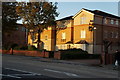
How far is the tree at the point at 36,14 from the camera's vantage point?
37250 mm

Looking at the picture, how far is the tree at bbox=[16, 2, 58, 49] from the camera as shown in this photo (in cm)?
3725

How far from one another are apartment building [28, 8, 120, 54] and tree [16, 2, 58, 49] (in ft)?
29.6

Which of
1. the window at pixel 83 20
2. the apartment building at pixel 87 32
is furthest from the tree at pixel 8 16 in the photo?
the window at pixel 83 20

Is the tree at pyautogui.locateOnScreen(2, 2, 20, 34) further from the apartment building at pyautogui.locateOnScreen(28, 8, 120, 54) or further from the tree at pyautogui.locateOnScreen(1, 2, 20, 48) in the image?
the apartment building at pyautogui.locateOnScreen(28, 8, 120, 54)

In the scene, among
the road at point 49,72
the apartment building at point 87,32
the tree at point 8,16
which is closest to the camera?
the road at point 49,72

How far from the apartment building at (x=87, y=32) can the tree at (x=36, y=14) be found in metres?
9.02

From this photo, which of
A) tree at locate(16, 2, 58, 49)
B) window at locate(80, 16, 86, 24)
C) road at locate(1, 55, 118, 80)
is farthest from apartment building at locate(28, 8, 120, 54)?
road at locate(1, 55, 118, 80)

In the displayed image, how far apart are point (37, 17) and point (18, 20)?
19.5ft

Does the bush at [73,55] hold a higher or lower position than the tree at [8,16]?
lower

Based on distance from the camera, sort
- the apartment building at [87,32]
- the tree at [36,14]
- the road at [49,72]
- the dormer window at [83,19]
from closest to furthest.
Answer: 1. the road at [49,72]
2. the tree at [36,14]
3. the apartment building at [87,32]
4. the dormer window at [83,19]

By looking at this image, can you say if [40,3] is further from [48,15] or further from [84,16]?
[84,16]

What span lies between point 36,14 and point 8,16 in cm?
728

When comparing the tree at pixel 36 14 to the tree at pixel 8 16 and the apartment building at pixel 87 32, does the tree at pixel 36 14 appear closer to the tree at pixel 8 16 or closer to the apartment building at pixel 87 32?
the tree at pixel 8 16

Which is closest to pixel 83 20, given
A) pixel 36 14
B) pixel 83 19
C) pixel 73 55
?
pixel 83 19
